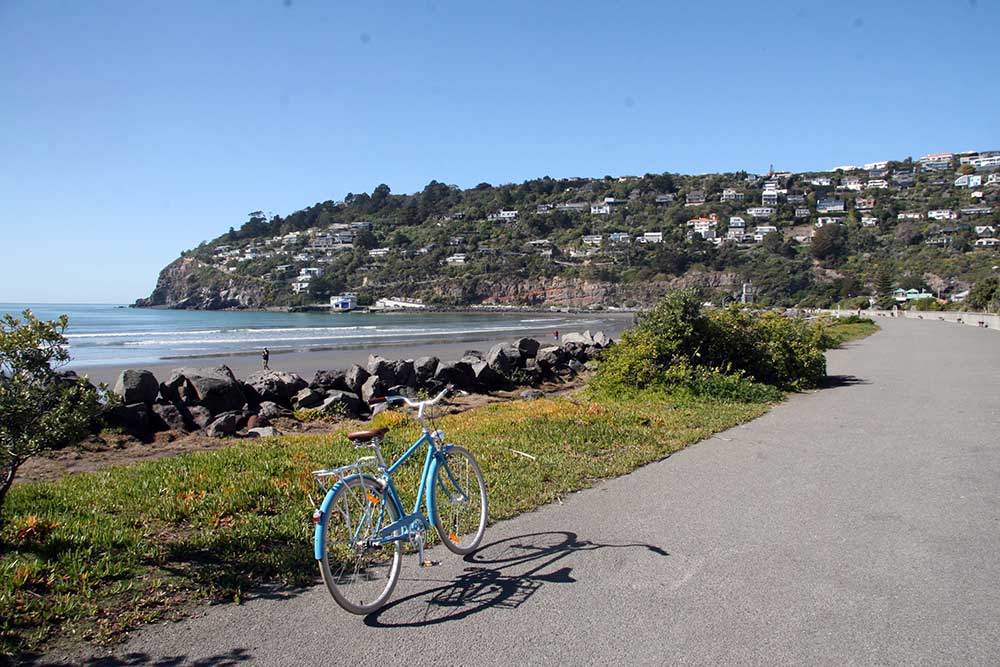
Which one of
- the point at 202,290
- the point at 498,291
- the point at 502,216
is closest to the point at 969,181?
the point at 502,216

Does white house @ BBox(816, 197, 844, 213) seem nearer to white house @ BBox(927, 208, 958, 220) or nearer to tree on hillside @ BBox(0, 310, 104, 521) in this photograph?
white house @ BBox(927, 208, 958, 220)

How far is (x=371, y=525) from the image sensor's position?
420 cm

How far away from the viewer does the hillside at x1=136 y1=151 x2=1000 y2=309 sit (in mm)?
99000

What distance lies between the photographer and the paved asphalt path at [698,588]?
11.6ft

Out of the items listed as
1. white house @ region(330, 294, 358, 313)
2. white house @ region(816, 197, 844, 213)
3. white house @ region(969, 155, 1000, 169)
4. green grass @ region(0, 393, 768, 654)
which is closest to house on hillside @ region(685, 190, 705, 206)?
white house @ region(816, 197, 844, 213)

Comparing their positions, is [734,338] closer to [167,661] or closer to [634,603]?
[634,603]

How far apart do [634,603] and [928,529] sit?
2620 millimetres

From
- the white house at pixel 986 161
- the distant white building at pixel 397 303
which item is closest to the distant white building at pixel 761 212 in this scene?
the distant white building at pixel 397 303

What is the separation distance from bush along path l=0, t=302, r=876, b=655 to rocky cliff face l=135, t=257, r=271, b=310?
113534 millimetres

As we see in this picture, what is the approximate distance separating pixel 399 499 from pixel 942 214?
138 metres

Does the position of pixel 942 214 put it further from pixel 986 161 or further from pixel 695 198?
pixel 986 161

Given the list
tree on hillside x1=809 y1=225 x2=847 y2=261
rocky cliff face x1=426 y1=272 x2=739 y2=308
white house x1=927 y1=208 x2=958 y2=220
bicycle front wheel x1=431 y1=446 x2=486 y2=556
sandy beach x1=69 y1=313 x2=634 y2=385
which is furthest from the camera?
white house x1=927 y1=208 x2=958 y2=220

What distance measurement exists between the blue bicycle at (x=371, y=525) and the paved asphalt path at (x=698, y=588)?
141mm

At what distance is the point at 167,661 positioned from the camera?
3400 mm
